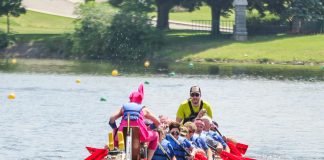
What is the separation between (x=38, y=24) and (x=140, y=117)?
90649 millimetres

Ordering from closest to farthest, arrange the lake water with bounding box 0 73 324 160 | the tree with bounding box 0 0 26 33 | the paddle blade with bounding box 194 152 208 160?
the paddle blade with bounding box 194 152 208 160, the lake water with bounding box 0 73 324 160, the tree with bounding box 0 0 26 33

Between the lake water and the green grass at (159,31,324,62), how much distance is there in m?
16.6

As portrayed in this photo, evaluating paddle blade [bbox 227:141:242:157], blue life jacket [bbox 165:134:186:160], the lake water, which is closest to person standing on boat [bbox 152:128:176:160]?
blue life jacket [bbox 165:134:186:160]

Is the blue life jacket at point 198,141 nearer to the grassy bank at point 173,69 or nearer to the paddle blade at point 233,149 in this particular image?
the paddle blade at point 233,149

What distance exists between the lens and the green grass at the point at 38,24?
113 m

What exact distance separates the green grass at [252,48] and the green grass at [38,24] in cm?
1589

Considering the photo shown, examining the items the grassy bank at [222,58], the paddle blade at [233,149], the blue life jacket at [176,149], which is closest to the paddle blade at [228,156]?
the paddle blade at [233,149]

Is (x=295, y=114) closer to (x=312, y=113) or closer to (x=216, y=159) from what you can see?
(x=312, y=113)

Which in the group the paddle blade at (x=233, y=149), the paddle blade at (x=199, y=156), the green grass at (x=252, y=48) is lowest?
the green grass at (x=252, y=48)

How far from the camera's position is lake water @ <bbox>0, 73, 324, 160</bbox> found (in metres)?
45.7

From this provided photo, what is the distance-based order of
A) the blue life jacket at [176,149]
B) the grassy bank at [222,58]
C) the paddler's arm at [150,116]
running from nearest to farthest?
the paddler's arm at [150,116] → the blue life jacket at [176,149] → the grassy bank at [222,58]

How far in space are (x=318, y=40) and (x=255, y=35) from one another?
9290mm

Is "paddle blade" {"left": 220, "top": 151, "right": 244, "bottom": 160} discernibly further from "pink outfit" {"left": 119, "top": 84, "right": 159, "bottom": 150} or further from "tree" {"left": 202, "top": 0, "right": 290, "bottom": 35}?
"tree" {"left": 202, "top": 0, "right": 290, "bottom": 35}

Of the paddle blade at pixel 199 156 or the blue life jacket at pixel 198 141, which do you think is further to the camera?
the blue life jacket at pixel 198 141
